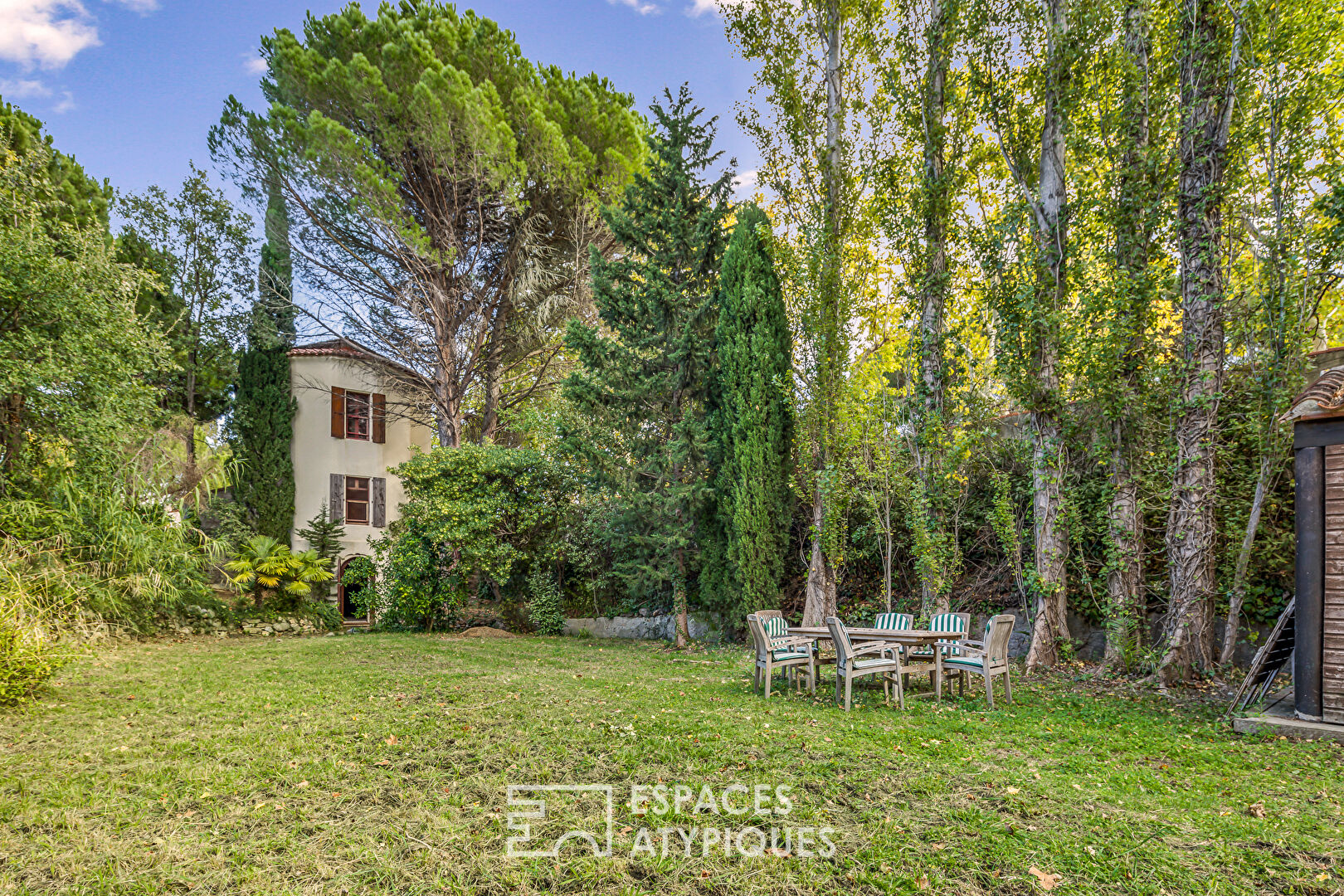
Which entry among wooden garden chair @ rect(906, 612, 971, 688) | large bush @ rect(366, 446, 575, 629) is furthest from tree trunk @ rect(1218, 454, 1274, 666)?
large bush @ rect(366, 446, 575, 629)

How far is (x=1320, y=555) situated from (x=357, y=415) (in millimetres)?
18748

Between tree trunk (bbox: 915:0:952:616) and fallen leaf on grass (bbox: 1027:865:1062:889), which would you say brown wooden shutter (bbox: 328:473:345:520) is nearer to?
tree trunk (bbox: 915:0:952:616)

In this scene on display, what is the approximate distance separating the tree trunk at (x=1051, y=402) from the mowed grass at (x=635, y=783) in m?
1.85

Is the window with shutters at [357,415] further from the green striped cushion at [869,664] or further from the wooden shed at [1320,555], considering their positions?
the wooden shed at [1320,555]

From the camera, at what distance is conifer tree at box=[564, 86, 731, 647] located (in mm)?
11305

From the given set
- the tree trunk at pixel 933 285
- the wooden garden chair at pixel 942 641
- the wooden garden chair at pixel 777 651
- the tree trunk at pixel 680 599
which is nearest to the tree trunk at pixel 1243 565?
the wooden garden chair at pixel 942 641

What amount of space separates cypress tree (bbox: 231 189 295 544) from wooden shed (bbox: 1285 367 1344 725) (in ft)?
59.8

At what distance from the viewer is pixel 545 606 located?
43.7 feet

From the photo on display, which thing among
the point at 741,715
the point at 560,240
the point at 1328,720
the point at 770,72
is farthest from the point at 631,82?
the point at 1328,720

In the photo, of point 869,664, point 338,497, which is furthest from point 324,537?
point 869,664

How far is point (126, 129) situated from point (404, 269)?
6.51 meters

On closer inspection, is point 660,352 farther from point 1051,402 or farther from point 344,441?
point 344,441

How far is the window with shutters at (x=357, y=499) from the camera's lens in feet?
58.2

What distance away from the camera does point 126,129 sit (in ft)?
34.1
